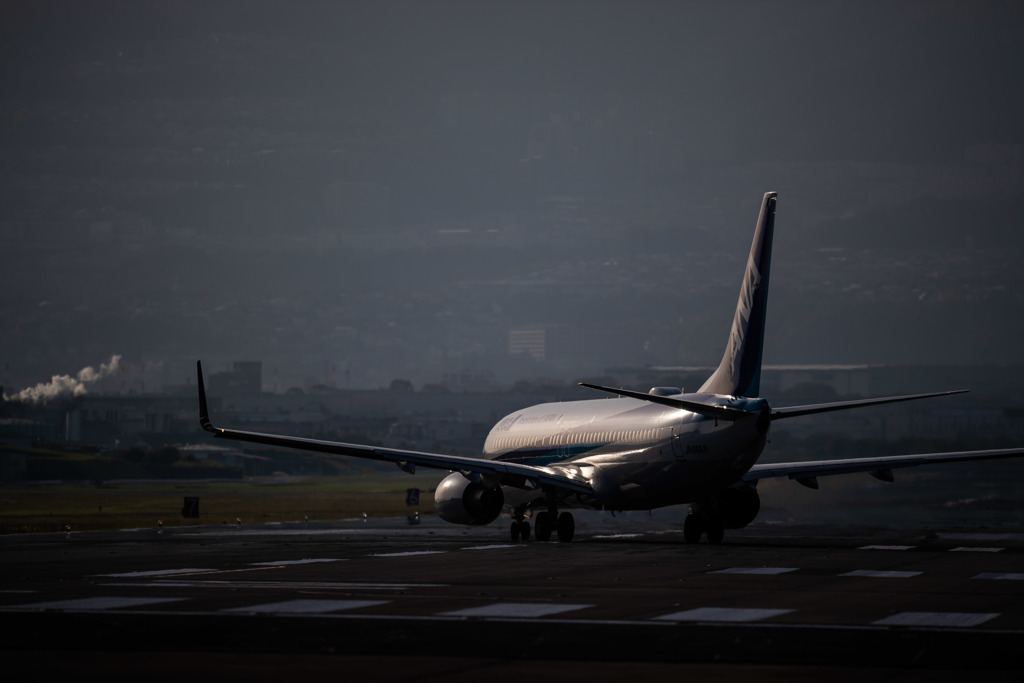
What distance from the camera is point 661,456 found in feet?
132

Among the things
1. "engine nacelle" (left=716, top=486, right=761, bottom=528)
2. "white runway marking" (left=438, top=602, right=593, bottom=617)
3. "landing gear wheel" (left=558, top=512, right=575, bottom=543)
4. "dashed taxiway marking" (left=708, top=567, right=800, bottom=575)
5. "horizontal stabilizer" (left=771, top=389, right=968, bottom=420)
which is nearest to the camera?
"white runway marking" (left=438, top=602, right=593, bottom=617)

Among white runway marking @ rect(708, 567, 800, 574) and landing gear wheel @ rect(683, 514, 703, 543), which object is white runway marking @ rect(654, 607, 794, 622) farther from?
landing gear wheel @ rect(683, 514, 703, 543)

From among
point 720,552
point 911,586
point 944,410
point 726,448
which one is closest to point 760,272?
point 726,448

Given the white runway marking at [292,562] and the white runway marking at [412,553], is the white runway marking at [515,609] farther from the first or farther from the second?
the white runway marking at [412,553]

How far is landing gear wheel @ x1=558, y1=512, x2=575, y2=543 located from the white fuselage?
970 mm

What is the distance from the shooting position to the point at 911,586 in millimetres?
25641

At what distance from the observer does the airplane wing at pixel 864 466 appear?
145 feet

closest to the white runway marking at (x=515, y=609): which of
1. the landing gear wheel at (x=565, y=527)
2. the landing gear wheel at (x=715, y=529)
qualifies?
the landing gear wheel at (x=565, y=527)

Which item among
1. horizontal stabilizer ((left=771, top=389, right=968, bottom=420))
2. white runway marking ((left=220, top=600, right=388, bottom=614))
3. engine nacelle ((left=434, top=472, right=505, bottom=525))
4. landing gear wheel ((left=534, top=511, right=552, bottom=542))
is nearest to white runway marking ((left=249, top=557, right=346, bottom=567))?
white runway marking ((left=220, top=600, right=388, bottom=614))

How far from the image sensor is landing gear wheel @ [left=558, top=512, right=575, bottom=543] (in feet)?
143

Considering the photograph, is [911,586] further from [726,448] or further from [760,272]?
[760,272]

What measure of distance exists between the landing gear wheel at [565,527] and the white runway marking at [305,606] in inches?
864

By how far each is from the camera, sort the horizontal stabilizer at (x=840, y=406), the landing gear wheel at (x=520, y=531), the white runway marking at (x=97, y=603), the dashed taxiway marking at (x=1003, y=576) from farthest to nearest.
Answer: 1. the landing gear wheel at (x=520, y=531)
2. the horizontal stabilizer at (x=840, y=406)
3. the dashed taxiway marking at (x=1003, y=576)
4. the white runway marking at (x=97, y=603)

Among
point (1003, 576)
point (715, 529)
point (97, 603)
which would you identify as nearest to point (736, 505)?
point (715, 529)
